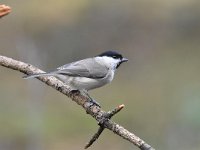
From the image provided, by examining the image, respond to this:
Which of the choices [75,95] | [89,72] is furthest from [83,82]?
[75,95]

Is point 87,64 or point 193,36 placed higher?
point 193,36

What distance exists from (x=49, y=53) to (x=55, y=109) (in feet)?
6.85

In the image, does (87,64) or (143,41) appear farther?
(143,41)

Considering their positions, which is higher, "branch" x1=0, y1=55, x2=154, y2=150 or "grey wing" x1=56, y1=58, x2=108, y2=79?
"grey wing" x1=56, y1=58, x2=108, y2=79

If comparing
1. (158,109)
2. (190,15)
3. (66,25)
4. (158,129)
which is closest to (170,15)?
(190,15)

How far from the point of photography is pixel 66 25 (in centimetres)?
1545

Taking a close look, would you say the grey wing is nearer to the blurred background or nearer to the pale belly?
the pale belly

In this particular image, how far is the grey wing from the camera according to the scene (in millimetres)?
4652

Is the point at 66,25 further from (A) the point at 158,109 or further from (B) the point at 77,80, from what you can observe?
(B) the point at 77,80

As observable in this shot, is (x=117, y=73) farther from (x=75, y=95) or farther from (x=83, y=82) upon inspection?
(x=75, y=95)

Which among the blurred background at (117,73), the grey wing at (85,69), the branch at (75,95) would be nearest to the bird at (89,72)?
the grey wing at (85,69)

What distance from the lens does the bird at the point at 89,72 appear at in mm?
4590

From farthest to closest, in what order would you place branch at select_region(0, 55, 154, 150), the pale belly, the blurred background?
the blurred background, the pale belly, branch at select_region(0, 55, 154, 150)

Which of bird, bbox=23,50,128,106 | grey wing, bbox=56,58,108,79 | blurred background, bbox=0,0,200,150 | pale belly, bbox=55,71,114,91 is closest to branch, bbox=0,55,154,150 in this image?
bird, bbox=23,50,128,106
